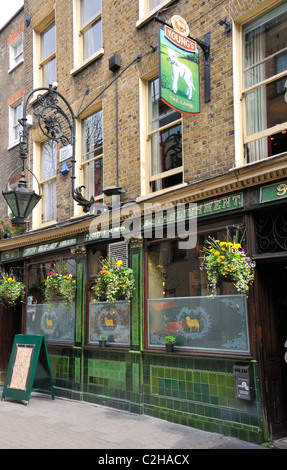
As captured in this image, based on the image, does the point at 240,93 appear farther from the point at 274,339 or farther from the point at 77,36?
the point at 77,36

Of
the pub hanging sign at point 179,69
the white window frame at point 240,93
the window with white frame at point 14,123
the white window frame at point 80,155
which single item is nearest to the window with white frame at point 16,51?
the window with white frame at point 14,123

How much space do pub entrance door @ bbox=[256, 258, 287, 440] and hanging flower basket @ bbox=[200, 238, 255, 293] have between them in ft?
0.82

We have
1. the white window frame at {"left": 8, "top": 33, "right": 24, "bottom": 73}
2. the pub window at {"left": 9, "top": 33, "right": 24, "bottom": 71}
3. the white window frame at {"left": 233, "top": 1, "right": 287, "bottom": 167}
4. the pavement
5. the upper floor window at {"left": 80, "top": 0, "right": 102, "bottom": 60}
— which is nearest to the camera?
the pavement

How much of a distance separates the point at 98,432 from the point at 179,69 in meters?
5.81

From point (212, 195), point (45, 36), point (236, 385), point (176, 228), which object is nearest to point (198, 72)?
point (212, 195)

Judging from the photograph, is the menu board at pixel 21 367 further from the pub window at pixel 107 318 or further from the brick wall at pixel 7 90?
the brick wall at pixel 7 90

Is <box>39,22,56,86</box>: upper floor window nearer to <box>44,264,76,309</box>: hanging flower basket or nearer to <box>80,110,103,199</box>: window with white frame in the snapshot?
<box>80,110,103,199</box>: window with white frame

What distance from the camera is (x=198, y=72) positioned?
25.4ft

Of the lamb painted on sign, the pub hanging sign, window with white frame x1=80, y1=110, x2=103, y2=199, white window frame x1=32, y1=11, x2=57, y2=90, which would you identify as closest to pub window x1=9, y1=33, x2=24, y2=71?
white window frame x1=32, y1=11, x2=57, y2=90

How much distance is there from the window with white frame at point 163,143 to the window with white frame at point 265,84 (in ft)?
5.13

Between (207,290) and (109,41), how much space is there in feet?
19.8

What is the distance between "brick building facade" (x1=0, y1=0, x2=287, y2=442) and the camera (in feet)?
22.2
